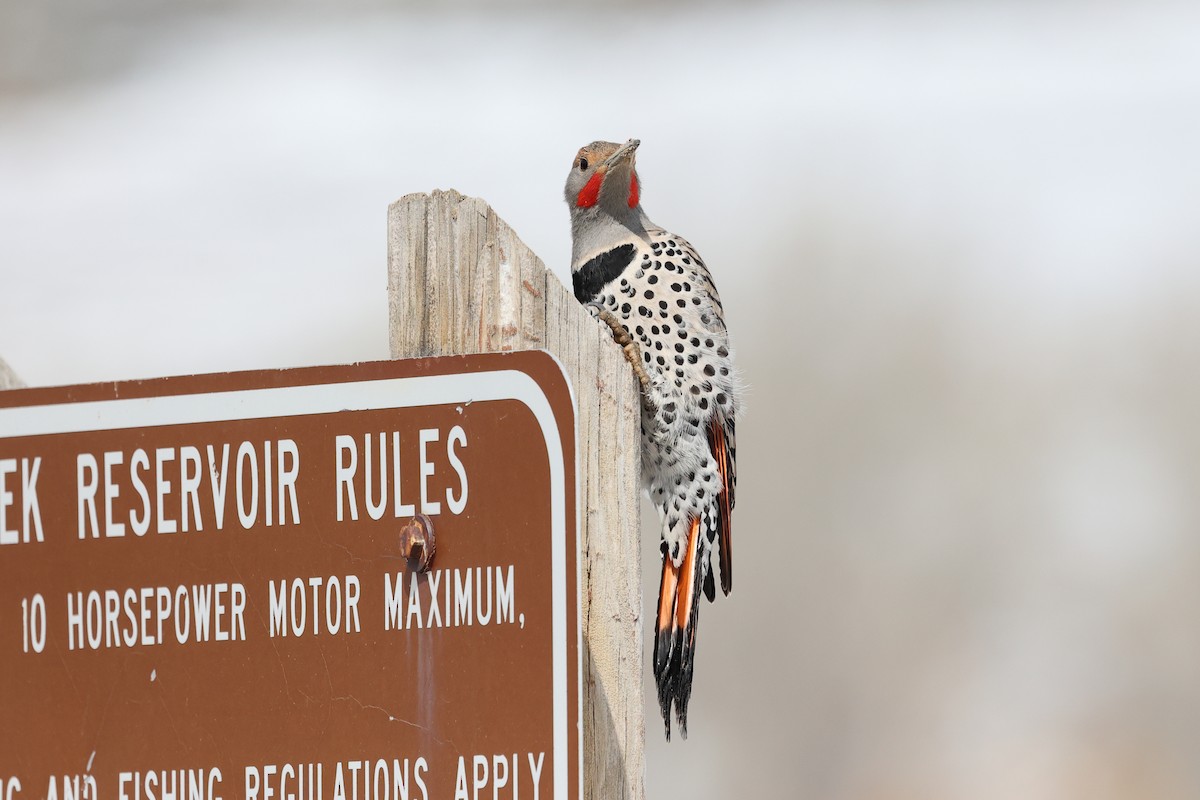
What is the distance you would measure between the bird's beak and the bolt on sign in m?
1.54

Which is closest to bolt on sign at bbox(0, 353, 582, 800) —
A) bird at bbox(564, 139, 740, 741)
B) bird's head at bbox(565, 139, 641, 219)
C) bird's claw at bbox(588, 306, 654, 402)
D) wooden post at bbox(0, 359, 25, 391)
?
wooden post at bbox(0, 359, 25, 391)

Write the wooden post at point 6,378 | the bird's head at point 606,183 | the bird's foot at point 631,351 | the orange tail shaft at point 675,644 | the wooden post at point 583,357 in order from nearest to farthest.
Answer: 1. the wooden post at point 583,357
2. the wooden post at point 6,378
3. the bird's foot at point 631,351
4. the orange tail shaft at point 675,644
5. the bird's head at point 606,183

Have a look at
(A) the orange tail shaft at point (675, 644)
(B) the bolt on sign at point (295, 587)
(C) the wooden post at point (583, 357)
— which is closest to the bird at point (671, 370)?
(A) the orange tail shaft at point (675, 644)

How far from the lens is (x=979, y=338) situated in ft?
19.5

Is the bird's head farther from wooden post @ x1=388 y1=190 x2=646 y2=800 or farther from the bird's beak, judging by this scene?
wooden post @ x1=388 y1=190 x2=646 y2=800

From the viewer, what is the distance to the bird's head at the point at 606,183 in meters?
2.82

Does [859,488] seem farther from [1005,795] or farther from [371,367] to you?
[371,367]

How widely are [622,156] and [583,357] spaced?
1.42 m

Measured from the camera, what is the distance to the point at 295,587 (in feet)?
4.45

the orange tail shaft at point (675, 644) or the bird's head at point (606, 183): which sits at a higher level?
the bird's head at point (606, 183)

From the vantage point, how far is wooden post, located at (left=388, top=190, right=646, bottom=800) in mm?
1426

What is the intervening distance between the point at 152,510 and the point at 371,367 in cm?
26

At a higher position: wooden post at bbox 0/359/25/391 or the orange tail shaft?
wooden post at bbox 0/359/25/391

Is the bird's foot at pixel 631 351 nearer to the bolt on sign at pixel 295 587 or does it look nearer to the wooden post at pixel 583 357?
the wooden post at pixel 583 357
